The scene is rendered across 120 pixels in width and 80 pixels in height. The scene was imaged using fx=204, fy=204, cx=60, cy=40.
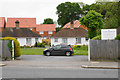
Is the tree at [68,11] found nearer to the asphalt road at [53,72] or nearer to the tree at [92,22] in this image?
the tree at [92,22]

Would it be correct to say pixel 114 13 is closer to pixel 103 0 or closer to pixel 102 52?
pixel 103 0

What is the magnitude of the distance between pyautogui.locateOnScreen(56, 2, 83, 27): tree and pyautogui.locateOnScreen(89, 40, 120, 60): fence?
53261 mm

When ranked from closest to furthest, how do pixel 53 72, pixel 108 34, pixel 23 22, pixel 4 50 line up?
pixel 53 72, pixel 108 34, pixel 4 50, pixel 23 22

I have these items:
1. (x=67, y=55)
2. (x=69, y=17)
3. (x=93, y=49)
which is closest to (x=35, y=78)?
(x=93, y=49)

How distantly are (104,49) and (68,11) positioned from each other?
178ft

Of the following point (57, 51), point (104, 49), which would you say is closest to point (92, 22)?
point (57, 51)

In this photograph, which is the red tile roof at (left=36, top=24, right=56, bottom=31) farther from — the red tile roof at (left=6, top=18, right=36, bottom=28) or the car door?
the car door

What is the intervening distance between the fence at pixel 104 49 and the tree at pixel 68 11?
53261 mm

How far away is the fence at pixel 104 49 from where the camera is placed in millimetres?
19109

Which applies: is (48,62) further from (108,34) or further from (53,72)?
(108,34)

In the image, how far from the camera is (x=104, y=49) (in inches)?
764

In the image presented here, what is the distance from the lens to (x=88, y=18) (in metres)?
39.0

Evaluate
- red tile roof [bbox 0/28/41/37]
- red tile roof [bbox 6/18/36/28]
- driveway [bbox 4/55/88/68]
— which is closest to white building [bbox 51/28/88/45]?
red tile roof [bbox 0/28/41/37]

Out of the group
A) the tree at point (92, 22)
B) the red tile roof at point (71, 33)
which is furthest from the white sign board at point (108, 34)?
the red tile roof at point (71, 33)
